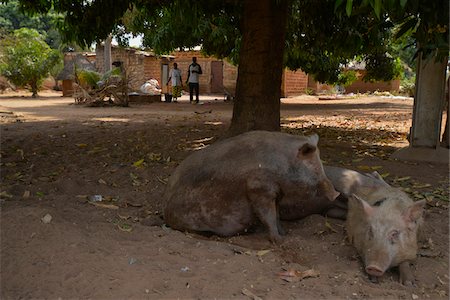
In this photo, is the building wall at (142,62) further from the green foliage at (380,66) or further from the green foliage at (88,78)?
the green foliage at (380,66)

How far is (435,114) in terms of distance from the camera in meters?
6.25

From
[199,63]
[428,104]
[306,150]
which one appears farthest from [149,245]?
[199,63]

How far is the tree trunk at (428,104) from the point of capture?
6168 millimetres

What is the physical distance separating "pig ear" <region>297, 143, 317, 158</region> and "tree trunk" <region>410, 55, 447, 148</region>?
3150 millimetres

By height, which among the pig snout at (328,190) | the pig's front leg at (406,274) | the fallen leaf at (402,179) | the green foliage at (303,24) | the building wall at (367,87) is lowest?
the pig's front leg at (406,274)

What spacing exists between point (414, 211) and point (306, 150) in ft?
3.24

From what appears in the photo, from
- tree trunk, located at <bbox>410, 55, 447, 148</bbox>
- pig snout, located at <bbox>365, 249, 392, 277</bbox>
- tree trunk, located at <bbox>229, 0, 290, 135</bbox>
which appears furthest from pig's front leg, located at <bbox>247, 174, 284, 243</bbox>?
tree trunk, located at <bbox>410, 55, 447, 148</bbox>

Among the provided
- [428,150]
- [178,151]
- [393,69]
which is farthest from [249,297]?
[393,69]

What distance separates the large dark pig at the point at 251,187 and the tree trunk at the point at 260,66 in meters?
2.39

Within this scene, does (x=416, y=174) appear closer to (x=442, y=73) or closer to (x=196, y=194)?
(x=442, y=73)

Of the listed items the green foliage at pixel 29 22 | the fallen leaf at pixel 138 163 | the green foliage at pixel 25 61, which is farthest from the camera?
the green foliage at pixel 29 22

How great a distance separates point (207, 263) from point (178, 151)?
11.6 ft

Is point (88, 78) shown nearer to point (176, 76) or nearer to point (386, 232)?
point (176, 76)

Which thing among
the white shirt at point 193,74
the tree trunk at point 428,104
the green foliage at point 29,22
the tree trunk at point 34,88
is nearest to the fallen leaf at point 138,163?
the tree trunk at point 428,104
